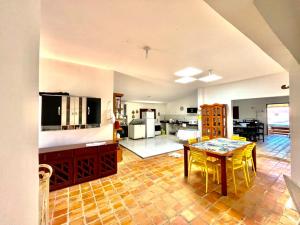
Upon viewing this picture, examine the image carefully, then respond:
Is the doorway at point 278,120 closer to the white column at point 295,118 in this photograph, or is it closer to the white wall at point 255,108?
the white wall at point 255,108

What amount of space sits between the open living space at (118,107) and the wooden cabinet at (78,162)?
0.7 inches

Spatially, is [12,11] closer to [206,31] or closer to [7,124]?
[7,124]

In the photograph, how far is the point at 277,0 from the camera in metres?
1.04

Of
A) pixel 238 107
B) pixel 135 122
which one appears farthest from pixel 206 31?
pixel 238 107

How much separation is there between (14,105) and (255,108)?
10300 millimetres

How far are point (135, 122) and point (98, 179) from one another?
462cm

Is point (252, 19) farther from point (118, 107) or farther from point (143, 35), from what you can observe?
point (118, 107)

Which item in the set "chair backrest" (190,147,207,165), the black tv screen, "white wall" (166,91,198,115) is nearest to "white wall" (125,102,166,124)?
"white wall" (166,91,198,115)

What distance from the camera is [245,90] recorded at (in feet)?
15.8

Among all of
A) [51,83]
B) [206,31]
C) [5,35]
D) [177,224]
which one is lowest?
[177,224]

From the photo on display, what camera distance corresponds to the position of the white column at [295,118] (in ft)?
6.57

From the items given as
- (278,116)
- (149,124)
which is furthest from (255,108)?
(149,124)

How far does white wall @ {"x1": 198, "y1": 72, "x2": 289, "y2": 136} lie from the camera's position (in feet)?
13.5

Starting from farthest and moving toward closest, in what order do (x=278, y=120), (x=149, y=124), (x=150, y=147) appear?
(x=278, y=120) < (x=149, y=124) < (x=150, y=147)
